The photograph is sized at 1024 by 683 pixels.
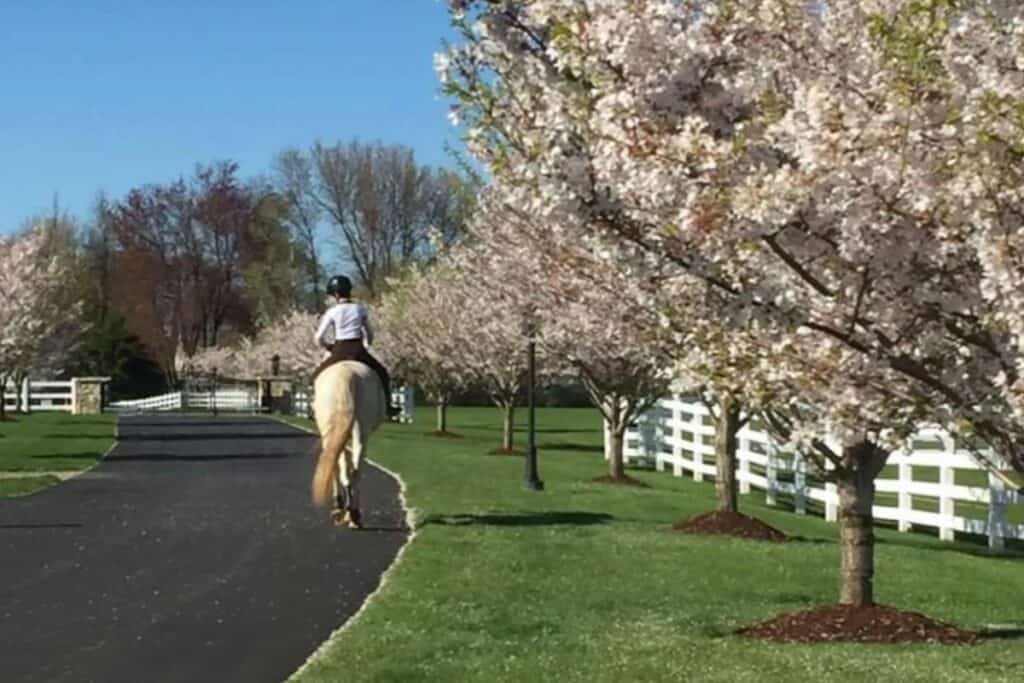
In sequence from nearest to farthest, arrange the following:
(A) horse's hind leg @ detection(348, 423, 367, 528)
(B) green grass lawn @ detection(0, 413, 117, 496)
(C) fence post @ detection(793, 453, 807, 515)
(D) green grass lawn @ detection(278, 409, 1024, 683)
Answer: (D) green grass lawn @ detection(278, 409, 1024, 683) < (A) horse's hind leg @ detection(348, 423, 367, 528) < (B) green grass lawn @ detection(0, 413, 117, 496) < (C) fence post @ detection(793, 453, 807, 515)

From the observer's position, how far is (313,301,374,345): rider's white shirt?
15141 millimetres

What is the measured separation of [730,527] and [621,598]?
5845 millimetres

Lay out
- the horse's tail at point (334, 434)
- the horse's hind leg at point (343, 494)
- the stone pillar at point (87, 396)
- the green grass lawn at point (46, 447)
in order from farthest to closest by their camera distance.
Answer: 1. the stone pillar at point (87, 396)
2. the green grass lawn at point (46, 447)
3. the horse's hind leg at point (343, 494)
4. the horse's tail at point (334, 434)

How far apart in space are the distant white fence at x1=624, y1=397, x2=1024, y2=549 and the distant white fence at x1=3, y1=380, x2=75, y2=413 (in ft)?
120

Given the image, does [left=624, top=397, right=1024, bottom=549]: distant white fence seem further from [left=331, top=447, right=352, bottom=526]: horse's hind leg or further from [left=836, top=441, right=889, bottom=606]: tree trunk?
[left=331, top=447, right=352, bottom=526]: horse's hind leg

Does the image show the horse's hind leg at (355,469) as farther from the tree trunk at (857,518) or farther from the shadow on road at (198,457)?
the shadow on road at (198,457)

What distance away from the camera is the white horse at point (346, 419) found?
14.9 m

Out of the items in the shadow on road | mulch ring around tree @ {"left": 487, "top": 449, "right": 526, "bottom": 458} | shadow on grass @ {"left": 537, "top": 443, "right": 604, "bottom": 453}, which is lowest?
shadow on grass @ {"left": 537, "top": 443, "right": 604, "bottom": 453}

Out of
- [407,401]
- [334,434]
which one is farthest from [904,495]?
[407,401]

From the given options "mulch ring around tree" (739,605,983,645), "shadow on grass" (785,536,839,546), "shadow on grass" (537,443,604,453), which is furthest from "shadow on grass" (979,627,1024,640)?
"shadow on grass" (537,443,604,453)

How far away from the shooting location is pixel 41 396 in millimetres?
68875

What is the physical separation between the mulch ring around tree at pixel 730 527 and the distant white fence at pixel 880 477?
0.88 m

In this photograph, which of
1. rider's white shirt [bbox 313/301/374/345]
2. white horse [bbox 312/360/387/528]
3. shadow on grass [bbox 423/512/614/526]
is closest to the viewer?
white horse [bbox 312/360/387/528]

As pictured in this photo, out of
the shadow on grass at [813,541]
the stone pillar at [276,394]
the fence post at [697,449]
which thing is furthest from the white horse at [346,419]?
the stone pillar at [276,394]
